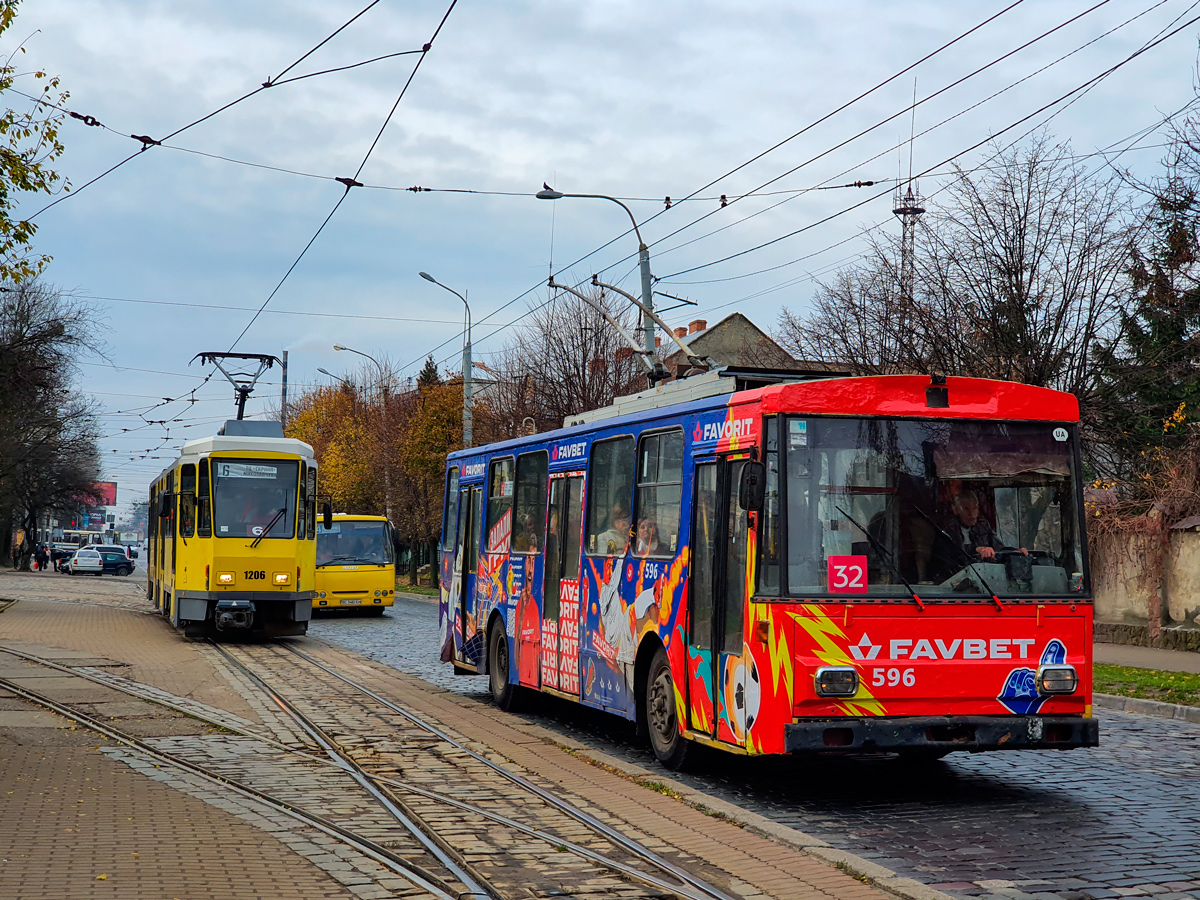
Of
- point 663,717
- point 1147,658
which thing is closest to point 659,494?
point 663,717

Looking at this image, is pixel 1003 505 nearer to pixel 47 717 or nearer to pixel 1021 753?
pixel 1021 753

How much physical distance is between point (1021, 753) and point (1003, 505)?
3.28 meters

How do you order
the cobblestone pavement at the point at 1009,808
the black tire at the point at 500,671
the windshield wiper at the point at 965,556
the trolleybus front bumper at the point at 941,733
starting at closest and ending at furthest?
1. the cobblestone pavement at the point at 1009,808
2. the trolleybus front bumper at the point at 941,733
3. the windshield wiper at the point at 965,556
4. the black tire at the point at 500,671

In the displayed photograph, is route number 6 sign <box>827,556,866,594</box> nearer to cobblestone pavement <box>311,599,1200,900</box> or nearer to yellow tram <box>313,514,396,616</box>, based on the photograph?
cobblestone pavement <box>311,599,1200,900</box>

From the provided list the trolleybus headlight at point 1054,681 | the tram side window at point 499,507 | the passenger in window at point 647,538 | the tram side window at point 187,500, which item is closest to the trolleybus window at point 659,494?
the passenger in window at point 647,538

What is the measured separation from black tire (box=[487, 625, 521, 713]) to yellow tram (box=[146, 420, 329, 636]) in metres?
8.48

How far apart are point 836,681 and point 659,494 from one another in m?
2.54

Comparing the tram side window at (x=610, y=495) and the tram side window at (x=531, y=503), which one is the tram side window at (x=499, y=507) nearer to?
the tram side window at (x=531, y=503)

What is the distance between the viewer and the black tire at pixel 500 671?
1404 centimetres

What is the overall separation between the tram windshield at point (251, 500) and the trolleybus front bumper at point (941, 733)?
1539 cm

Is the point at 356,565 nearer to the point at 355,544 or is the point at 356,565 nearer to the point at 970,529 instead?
the point at 355,544

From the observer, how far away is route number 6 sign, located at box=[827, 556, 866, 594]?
8.54 m

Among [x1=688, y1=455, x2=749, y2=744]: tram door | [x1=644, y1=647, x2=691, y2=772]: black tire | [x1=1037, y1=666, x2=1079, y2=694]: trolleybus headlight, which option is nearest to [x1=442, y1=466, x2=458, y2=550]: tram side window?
[x1=644, y1=647, x2=691, y2=772]: black tire

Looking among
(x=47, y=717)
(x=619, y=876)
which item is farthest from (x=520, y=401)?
(x=619, y=876)
